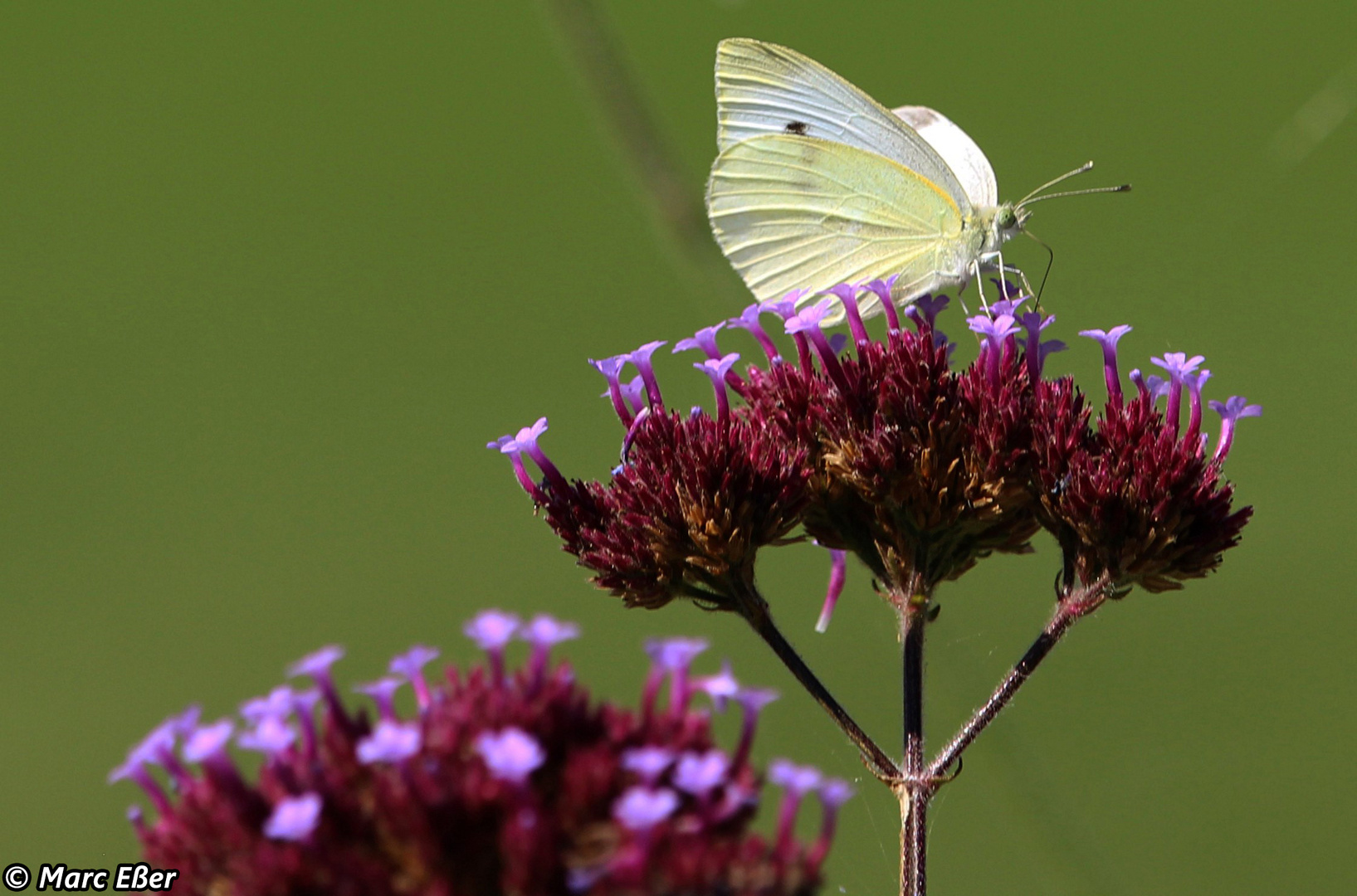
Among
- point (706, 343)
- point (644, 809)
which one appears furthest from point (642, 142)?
point (644, 809)

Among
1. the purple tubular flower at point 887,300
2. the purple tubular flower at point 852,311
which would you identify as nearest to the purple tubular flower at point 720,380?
the purple tubular flower at point 852,311

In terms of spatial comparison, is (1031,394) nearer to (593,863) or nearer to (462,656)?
(593,863)

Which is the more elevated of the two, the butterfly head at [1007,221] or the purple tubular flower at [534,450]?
the purple tubular flower at [534,450]

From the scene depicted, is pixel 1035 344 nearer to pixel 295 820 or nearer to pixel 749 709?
pixel 749 709

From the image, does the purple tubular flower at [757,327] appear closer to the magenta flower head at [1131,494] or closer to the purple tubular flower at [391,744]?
the magenta flower head at [1131,494]

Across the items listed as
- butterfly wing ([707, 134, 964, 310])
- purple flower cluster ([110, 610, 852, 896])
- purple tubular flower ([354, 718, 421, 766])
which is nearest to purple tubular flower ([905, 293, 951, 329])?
butterfly wing ([707, 134, 964, 310])

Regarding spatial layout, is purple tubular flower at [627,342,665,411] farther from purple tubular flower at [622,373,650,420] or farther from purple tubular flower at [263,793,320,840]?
purple tubular flower at [263,793,320,840]

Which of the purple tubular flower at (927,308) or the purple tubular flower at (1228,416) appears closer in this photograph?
the purple tubular flower at (1228,416)
